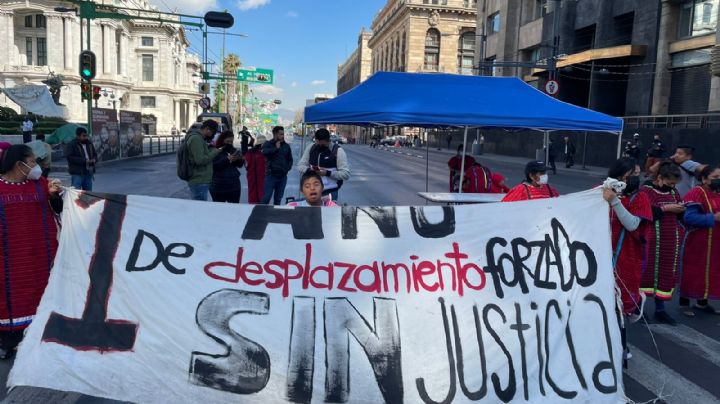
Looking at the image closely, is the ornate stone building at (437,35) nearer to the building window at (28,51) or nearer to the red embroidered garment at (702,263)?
the building window at (28,51)

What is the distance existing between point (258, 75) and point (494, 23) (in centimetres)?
2390

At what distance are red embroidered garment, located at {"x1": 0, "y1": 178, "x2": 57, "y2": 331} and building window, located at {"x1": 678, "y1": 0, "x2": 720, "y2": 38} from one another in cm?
3110

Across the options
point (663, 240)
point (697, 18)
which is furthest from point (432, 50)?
point (663, 240)

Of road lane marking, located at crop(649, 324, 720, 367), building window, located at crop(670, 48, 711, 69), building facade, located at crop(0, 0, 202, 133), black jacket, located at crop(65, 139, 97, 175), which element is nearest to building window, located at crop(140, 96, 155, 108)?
building facade, located at crop(0, 0, 202, 133)

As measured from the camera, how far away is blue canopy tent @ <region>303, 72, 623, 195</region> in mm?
6984

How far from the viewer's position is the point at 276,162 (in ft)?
31.0

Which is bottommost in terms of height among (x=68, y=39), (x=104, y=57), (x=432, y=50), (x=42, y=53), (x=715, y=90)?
(x=715, y=90)

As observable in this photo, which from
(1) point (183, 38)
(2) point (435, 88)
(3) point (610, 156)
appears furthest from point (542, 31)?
(1) point (183, 38)

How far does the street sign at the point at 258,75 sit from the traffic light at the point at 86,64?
32.7m

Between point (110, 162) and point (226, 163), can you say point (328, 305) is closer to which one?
point (226, 163)

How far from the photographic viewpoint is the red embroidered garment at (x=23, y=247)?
393 centimetres

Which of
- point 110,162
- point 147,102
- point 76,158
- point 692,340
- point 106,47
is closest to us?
point 692,340

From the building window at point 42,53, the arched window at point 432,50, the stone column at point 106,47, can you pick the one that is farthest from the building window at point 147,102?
the arched window at point 432,50

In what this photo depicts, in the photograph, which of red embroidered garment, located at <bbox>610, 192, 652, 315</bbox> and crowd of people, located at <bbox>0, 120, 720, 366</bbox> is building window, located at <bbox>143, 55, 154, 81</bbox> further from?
red embroidered garment, located at <bbox>610, 192, 652, 315</bbox>
